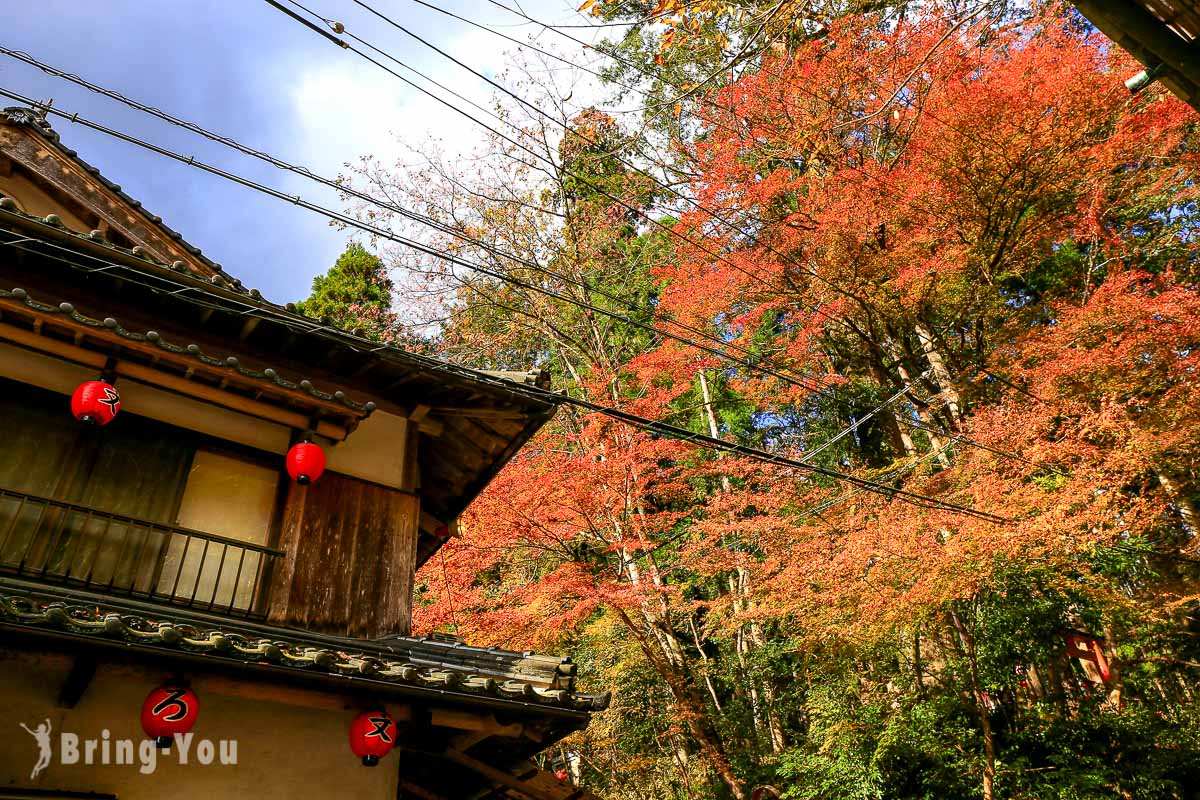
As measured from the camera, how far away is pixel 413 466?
845cm

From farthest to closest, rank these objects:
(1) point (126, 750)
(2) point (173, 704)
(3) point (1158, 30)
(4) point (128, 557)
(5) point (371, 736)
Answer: (4) point (128, 557)
(5) point (371, 736)
(1) point (126, 750)
(2) point (173, 704)
(3) point (1158, 30)

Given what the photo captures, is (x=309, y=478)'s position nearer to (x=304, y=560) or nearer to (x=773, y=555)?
(x=304, y=560)

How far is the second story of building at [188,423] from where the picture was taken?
604 centimetres

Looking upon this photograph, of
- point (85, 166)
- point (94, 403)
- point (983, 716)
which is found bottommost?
point (983, 716)

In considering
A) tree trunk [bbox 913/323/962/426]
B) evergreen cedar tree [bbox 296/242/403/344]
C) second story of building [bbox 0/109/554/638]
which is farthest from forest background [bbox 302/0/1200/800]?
evergreen cedar tree [bbox 296/242/403/344]

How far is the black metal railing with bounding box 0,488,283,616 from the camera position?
573 centimetres

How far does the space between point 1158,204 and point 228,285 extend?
A: 19.5 meters

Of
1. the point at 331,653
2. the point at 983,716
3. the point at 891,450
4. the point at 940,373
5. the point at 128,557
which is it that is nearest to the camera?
the point at 331,653

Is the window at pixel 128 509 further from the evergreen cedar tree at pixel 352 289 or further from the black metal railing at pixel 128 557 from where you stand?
the evergreen cedar tree at pixel 352 289

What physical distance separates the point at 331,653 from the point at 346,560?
2.25 metres

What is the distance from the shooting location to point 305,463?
699cm

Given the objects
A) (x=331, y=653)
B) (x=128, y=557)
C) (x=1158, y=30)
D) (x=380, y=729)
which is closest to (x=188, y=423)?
(x=128, y=557)

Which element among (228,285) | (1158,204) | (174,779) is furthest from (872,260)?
(174,779)

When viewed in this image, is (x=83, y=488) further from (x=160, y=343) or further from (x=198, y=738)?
(x=198, y=738)
